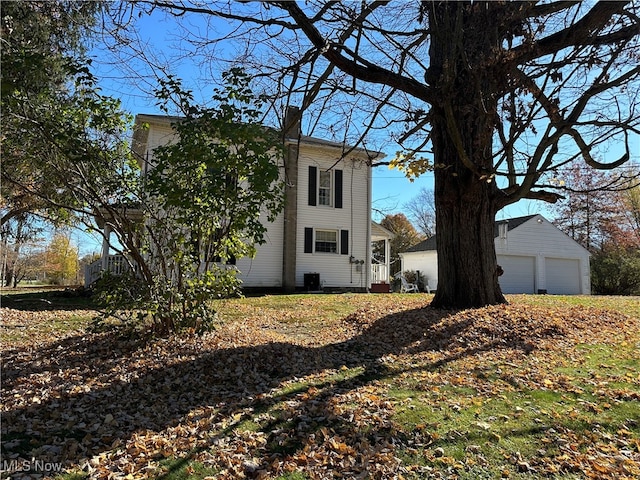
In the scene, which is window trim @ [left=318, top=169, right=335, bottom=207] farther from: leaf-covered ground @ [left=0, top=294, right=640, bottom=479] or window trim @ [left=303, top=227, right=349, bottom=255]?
leaf-covered ground @ [left=0, top=294, right=640, bottom=479]

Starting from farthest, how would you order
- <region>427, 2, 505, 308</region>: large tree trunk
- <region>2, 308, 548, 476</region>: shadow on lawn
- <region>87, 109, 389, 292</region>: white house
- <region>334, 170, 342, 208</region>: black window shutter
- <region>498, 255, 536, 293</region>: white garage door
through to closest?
<region>498, 255, 536, 293</region>: white garage door, <region>334, 170, 342, 208</region>: black window shutter, <region>87, 109, 389, 292</region>: white house, <region>427, 2, 505, 308</region>: large tree trunk, <region>2, 308, 548, 476</region>: shadow on lawn

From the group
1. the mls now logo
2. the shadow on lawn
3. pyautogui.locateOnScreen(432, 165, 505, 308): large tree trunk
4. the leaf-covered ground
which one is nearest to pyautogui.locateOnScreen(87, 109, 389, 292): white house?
pyautogui.locateOnScreen(432, 165, 505, 308): large tree trunk

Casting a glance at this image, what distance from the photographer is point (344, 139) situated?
29.0 feet

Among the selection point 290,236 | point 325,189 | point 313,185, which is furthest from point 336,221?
point 290,236

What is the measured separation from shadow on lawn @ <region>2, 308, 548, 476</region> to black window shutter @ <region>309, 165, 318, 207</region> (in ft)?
35.0

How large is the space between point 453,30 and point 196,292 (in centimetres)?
535

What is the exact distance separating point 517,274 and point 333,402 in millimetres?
20348

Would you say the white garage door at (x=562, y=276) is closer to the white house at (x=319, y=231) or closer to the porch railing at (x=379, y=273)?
the porch railing at (x=379, y=273)

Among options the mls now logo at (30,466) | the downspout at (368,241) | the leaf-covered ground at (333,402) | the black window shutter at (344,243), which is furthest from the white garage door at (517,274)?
the mls now logo at (30,466)

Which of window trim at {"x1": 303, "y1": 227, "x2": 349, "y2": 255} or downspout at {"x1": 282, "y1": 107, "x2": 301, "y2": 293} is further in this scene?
window trim at {"x1": 303, "y1": 227, "x2": 349, "y2": 255}

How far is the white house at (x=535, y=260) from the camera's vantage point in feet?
71.2

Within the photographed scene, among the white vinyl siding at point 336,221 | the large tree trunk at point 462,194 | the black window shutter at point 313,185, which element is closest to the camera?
the large tree trunk at point 462,194

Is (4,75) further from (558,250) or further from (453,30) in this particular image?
(558,250)

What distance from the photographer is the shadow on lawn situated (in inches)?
131
